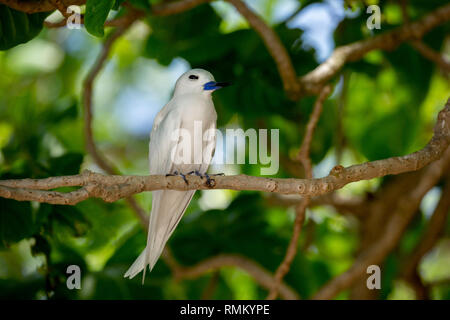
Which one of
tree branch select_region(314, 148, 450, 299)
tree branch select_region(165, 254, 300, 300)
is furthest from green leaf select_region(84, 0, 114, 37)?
tree branch select_region(314, 148, 450, 299)

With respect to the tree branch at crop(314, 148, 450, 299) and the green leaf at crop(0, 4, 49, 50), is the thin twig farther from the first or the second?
the green leaf at crop(0, 4, 49, 50)

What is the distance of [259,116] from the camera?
16.7 feet

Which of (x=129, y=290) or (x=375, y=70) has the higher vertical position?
(x=375, y=70)

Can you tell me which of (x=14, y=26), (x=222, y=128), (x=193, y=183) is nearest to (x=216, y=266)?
(x=222, y=128)

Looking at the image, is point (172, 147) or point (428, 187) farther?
point (428, 187)

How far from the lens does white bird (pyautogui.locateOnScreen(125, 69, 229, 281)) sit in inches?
125

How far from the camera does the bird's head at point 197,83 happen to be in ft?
10.4

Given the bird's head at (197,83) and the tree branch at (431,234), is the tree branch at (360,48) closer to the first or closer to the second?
the bird's head at (197,83)

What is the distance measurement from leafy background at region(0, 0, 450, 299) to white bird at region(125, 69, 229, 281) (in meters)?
0.93

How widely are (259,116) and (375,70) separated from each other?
4.12 ft

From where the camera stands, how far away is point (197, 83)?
10.5ft

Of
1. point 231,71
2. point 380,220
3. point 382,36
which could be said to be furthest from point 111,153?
point 382,36

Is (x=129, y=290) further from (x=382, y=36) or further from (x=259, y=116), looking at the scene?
(x=382, y=36)

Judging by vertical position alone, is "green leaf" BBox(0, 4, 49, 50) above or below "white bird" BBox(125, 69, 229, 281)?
above
